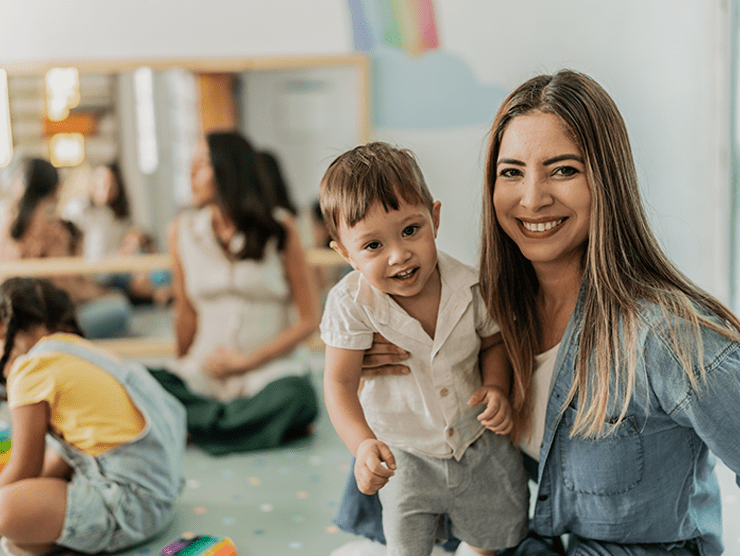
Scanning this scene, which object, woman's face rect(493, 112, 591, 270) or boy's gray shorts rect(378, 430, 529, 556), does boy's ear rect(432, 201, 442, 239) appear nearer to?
woman's face rect(493, 112, 591, 270)

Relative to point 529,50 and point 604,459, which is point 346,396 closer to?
point 604,459

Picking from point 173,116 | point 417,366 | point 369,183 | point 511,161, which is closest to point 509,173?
point 511,161

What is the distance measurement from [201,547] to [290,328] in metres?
1.00

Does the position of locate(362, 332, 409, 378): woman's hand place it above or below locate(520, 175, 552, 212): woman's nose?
below

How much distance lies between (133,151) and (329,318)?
254 cm

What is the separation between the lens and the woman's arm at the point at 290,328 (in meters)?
2.23

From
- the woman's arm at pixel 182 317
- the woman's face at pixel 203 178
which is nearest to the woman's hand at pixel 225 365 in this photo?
the woman's arm at pixel 182 317

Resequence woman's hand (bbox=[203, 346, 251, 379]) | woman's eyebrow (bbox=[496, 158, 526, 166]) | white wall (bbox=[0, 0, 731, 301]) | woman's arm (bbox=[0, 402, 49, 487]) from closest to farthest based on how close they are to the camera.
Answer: woman's eyebrow (bbox=[496, 158, 526, 166]), woman's arm (bbox=[0, 402, 49, 487]), woman's hand (bbox=[203, 346, 251, 379]), white wall (bbox=[0, 0, 731, 301])

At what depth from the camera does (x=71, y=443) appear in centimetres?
146

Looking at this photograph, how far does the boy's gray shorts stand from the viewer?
3.81 ft

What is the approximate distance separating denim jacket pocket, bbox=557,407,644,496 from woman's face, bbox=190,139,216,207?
1.57 meters

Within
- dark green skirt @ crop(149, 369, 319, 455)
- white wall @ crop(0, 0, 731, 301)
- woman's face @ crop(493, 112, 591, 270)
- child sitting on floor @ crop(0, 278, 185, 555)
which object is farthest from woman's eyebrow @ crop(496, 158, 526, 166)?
white wall @ crop(0, 0, 731, 301)

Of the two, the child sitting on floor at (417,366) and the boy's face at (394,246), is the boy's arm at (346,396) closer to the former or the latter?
the child sitting on floor at (417,366)

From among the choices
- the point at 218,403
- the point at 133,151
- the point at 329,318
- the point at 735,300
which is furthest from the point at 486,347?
the point at 133,151
